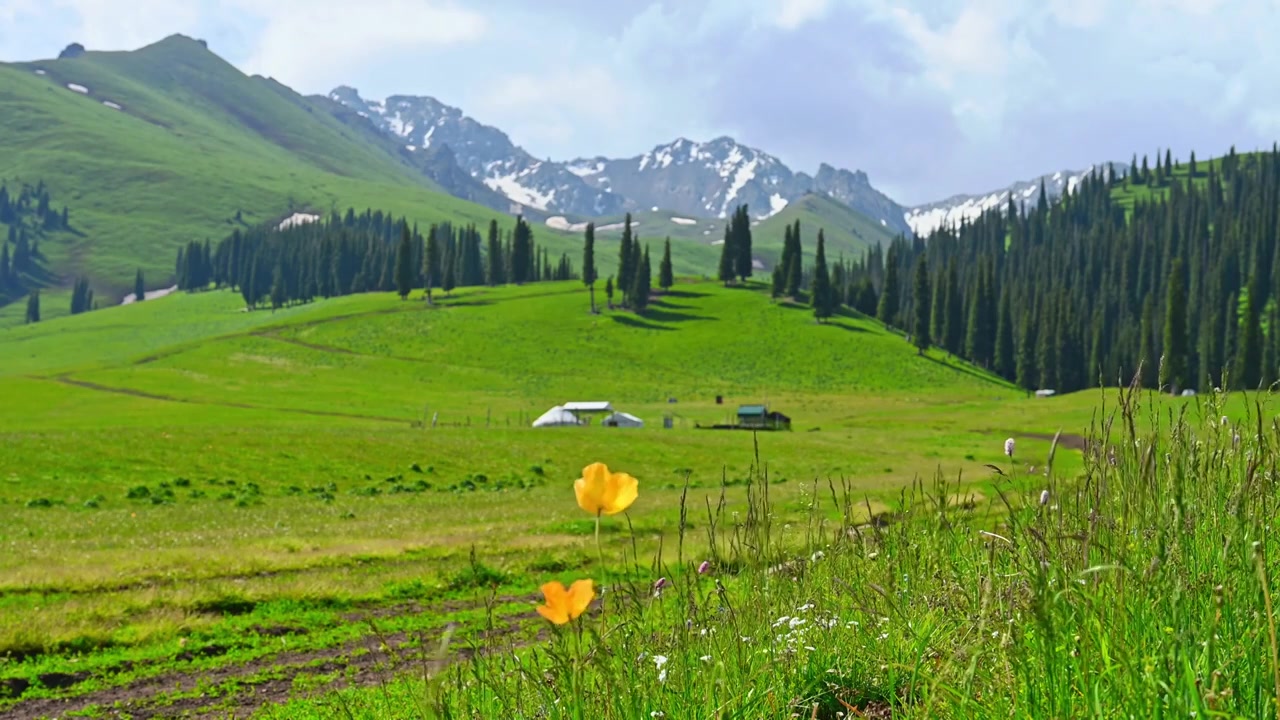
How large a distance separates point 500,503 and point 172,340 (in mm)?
148509

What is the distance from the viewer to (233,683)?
36.1ft

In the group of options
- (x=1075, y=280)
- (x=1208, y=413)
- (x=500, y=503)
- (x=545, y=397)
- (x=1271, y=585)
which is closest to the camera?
(x=1271, y=585)

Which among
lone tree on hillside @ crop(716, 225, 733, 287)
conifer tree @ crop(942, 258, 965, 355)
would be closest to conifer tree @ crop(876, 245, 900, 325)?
conifer tree @ crop(942, 258, 965, 355)

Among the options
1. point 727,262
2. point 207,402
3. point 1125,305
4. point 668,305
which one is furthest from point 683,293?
point 207,402

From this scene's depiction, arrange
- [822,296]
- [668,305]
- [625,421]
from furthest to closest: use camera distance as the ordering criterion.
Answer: [668,305] < [822,296] < [625,421]

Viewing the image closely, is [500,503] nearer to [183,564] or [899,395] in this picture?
[183,564]

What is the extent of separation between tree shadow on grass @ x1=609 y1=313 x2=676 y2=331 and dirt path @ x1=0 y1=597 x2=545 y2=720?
14173 cm

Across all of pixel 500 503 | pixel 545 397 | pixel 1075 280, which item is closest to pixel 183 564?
pixel 500 503

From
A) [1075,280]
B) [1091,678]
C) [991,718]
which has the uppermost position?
[1075,280]

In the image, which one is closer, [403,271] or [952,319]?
[952,319]

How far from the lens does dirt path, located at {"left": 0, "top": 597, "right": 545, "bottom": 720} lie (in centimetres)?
981

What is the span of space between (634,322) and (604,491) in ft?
507

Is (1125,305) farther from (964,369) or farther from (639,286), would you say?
(639,286)

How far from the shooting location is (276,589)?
16797mm
